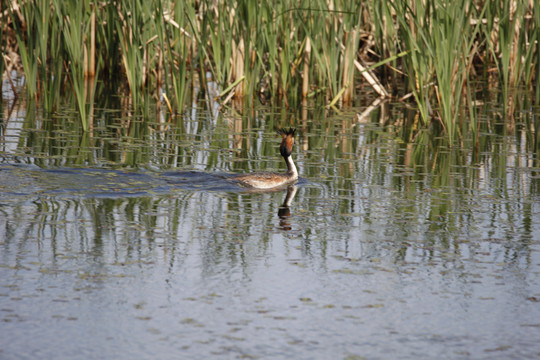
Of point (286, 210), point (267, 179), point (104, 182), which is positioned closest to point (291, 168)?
point (267, 179)

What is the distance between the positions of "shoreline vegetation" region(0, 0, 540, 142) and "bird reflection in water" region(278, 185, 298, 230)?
254 centimetres

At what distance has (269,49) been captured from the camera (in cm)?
1175

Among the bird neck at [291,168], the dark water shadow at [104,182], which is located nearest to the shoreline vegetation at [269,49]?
the dark water shadow at [104,182]

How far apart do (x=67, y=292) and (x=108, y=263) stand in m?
0.58

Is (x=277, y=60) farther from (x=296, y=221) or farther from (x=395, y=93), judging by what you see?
(x=296, y=221)

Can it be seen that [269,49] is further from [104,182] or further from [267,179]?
[104,182]

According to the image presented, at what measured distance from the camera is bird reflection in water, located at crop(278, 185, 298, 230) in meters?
6.66

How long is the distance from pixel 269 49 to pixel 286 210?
4.94m

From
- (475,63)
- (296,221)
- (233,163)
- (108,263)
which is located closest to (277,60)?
(233,163)

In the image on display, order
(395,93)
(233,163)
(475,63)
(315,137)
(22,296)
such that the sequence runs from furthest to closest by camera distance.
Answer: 1. (475,63)
2. (395,93)
3. (315,137)
4. (233,163)
5. (22,296)

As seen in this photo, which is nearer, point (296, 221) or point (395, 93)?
point (296, 221)

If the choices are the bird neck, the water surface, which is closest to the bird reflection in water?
the water surface

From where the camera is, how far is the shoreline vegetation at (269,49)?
33.7 feet

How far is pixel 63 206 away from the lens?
696 centimetres
